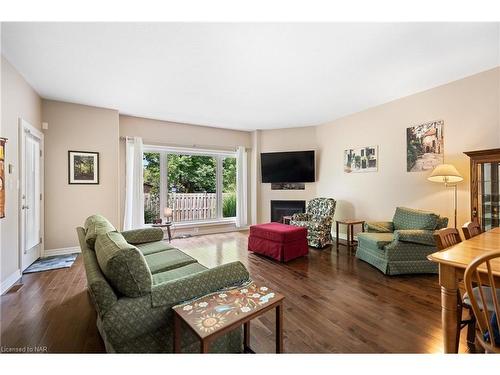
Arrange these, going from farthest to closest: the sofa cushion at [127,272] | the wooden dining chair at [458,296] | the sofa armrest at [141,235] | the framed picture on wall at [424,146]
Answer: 1. the framed picture on wall at [424,146]
2. the sofa armrest at [141,235]
3. the wooden dining chair at [458,296]
4. the sofa cushion at [127,272]

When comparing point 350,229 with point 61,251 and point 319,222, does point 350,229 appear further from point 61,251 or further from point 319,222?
point 61,251

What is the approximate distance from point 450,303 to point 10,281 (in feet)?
13.7

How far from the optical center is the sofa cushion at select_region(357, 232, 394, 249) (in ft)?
10.1

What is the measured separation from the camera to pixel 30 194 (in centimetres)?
329

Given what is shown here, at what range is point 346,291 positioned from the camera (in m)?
2.50

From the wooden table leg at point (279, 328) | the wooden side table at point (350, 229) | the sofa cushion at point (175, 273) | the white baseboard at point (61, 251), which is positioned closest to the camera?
the wooden table leg at point (279, 328)

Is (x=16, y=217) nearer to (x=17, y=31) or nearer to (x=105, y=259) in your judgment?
(x=17, y=31)

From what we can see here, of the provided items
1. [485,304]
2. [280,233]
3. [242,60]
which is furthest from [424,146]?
[485,304]

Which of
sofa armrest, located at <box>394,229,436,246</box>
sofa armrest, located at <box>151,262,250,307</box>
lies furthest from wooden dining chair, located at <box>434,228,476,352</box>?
sofa armrest, located at <box>151,262,250,307</box>

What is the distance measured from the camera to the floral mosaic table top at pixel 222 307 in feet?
3.74

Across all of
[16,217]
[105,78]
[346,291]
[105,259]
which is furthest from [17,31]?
[346,291]

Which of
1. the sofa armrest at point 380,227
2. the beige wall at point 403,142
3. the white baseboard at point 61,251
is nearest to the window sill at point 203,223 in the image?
the white baseboard at point 61,251

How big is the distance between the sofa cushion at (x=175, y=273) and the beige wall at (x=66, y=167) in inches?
111

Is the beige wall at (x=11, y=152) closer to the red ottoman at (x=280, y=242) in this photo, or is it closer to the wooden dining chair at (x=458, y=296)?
the red ottoman at (x=280, y=242)
